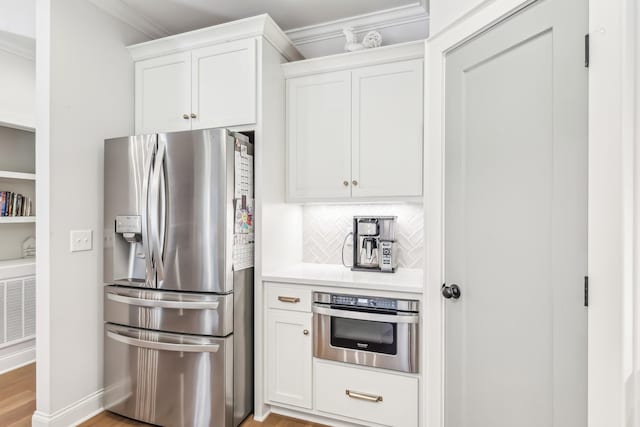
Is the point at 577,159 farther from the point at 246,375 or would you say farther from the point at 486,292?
the point at 246,375

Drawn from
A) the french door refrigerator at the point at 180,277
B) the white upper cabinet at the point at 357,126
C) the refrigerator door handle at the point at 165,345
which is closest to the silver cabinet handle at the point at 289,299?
the french door refrigerator at the point at 180,277

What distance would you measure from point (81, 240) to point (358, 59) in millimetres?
2111

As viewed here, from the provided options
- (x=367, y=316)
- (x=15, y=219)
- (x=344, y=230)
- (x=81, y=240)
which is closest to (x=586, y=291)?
(x=367, y=316)

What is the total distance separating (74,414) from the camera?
A: 6.88 feet

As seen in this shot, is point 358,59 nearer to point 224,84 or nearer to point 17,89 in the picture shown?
point 224,84

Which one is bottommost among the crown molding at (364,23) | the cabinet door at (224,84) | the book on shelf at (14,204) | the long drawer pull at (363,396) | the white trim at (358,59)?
the long drawer pull at (363,396)

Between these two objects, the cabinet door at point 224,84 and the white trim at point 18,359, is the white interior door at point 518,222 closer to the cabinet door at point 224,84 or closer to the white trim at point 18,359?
the cabinet door at point 224,84

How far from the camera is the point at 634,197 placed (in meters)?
0.91

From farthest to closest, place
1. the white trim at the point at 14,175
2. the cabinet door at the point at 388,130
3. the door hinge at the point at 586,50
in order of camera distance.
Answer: the white trim at the point at 14,175
the cabinet door at the point at 388,130
the door hinge at the point at 586,50

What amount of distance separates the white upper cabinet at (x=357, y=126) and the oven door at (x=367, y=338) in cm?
77

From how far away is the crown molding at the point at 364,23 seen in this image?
2490mm

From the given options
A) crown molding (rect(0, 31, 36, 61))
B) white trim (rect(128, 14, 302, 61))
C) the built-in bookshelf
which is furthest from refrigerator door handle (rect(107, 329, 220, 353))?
crown molding (rect(0, 31, 36, 61))

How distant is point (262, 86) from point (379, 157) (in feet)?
2.86

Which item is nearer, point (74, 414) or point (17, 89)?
point (74, 414)
